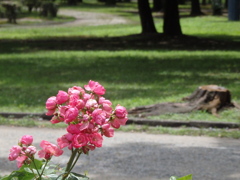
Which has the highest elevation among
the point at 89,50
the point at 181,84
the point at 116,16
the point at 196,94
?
the point at 196,94

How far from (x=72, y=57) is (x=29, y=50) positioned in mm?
3563

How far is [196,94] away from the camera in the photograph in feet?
37.1

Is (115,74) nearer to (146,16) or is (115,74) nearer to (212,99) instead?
(212,99)

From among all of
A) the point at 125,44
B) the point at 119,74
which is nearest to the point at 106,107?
the point at 119,74

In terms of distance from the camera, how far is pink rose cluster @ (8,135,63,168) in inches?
107

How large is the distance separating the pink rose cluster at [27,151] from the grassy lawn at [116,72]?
6.93 meters

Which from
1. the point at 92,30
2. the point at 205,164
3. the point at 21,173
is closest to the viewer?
the point at 21,173

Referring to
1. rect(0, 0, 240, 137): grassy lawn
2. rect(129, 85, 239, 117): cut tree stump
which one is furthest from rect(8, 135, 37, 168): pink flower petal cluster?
rect(129, 85, 239, 117): cut tree stump

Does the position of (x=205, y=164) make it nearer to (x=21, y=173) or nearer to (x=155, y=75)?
(x=21, y=173)

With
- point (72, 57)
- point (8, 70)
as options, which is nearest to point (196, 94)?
point (8, 70)

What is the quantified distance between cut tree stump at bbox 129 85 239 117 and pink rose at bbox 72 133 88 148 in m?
8.11

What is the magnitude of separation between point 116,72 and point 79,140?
15.2 metres

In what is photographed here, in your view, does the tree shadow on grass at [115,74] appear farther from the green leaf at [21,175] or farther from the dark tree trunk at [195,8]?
the dark tree trunk at [195,8]

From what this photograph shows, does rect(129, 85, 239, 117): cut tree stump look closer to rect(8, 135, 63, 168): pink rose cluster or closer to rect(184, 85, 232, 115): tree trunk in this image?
rect(184, 85, 232, 115): tree trunk
